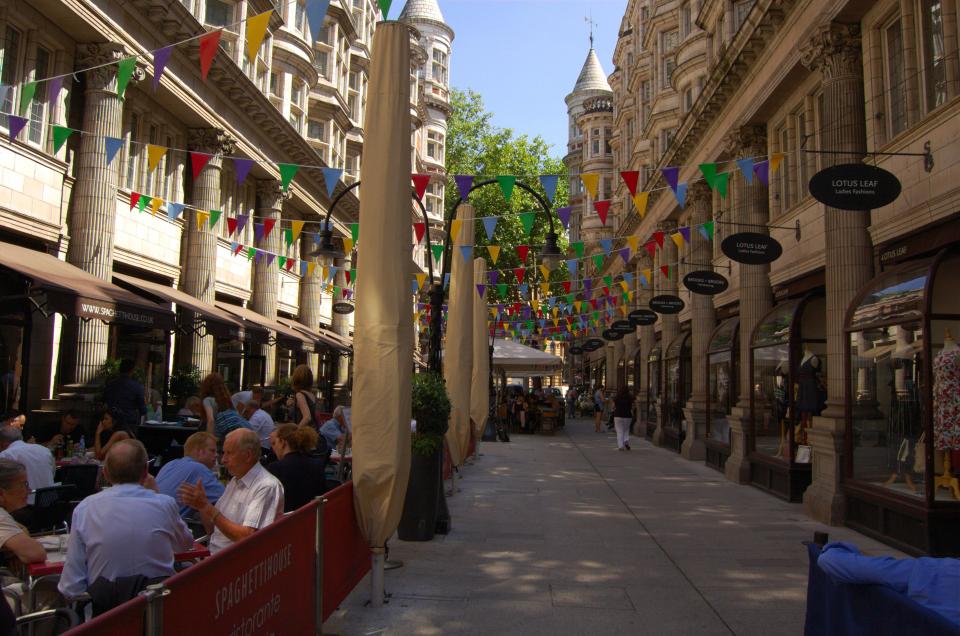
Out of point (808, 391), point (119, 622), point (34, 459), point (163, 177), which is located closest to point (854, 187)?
point (808, 391)

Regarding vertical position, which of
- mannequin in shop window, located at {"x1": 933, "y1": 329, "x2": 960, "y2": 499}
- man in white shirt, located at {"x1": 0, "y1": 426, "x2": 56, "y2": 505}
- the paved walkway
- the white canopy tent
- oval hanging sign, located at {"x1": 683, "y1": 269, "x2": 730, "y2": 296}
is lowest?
the paved walkway

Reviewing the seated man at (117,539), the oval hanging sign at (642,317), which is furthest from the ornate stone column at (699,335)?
the seated man at (117,539)

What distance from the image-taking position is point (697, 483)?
49.9ft

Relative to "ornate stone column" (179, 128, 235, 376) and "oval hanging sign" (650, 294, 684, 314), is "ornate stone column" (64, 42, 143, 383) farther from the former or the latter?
"oval hanging sign" (650, 294, 684, 314)

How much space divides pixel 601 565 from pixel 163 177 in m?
17.2

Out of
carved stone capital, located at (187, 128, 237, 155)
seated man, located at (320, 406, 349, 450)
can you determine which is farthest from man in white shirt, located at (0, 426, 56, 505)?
carved stone capital, located at (187, 128, 237, 155)

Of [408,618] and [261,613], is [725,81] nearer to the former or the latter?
[408,618]

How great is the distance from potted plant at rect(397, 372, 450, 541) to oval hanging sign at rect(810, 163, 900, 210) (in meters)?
5.46

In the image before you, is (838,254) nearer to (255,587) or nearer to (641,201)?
(641,201)

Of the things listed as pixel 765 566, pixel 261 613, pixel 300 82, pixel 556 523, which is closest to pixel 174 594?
pixel 261 613

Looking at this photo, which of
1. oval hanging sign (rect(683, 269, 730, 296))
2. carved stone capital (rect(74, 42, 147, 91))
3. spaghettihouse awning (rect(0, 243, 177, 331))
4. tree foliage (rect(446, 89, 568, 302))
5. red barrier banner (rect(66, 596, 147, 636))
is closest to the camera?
red barrier banner (rect(66, 596, 147, 636))

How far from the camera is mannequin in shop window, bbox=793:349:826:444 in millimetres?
12633

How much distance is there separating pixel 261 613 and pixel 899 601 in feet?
11.0

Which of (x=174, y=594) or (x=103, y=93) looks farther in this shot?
(x=103, y=93)
